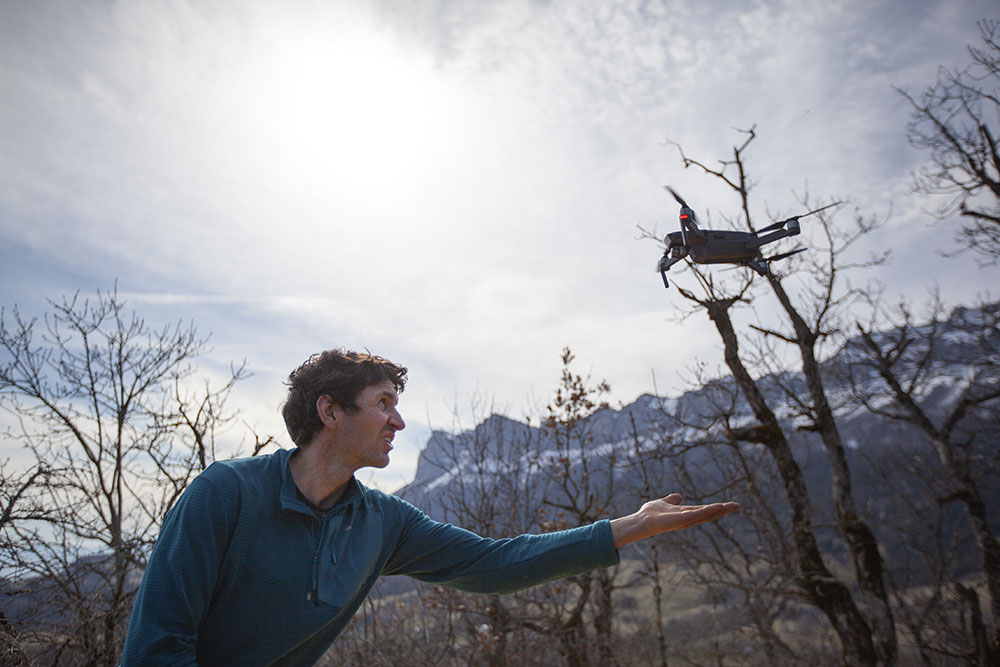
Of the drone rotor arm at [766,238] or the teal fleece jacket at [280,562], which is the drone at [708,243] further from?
the teal fleece jacket at [280,562]

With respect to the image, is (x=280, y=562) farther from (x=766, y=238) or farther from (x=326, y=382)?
(x=766, y=238)

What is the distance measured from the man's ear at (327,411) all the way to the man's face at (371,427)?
0.03 m

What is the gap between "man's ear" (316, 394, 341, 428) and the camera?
2.59 meters

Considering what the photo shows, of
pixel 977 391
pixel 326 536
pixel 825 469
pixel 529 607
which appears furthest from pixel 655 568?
pixel 825 469

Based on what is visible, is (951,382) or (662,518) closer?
(662,518)

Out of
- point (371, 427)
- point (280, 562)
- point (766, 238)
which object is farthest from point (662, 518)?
point (766, 238)

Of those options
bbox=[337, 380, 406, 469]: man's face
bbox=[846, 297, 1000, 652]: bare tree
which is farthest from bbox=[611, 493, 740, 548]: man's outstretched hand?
bbox=[846, 297, 1000, 652]: bare tree

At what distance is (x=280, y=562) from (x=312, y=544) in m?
0.15

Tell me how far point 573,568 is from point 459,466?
30.2ft

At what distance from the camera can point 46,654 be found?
6.07 m

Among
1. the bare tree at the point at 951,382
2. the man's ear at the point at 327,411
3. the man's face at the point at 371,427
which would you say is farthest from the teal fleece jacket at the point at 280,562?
the bare tree at the point at 951,382

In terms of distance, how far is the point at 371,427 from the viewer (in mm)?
2629

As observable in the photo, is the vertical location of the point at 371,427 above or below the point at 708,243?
below

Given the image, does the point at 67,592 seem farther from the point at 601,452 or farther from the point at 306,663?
the point at 601,452
